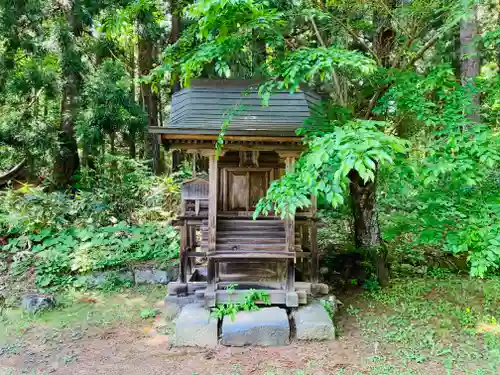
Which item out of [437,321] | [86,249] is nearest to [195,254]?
[86,249]

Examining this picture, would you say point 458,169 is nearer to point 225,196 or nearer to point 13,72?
point 225,196

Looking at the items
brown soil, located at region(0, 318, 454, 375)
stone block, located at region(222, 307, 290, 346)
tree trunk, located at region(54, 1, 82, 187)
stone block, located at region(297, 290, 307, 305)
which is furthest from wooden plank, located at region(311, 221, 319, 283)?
tree trunk, located at region(54, 1, 82, 187)

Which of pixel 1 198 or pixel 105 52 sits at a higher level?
pixel 105 52

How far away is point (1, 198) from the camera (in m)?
8.91

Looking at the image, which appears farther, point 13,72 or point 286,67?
point 13,72

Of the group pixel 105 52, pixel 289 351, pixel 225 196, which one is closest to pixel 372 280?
pixel 289 351

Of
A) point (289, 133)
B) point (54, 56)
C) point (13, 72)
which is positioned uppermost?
point (54, 56)

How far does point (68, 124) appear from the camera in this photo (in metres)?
10.5

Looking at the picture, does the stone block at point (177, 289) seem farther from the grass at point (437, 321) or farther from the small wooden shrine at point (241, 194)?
the grass at point (437, 321)

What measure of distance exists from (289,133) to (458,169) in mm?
2097

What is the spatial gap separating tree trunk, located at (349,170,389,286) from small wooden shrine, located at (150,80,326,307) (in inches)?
41.7

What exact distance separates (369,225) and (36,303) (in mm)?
6094

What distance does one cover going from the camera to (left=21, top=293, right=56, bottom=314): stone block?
5969mm

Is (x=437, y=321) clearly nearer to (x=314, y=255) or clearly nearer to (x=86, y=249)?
(x=314, y=255)
